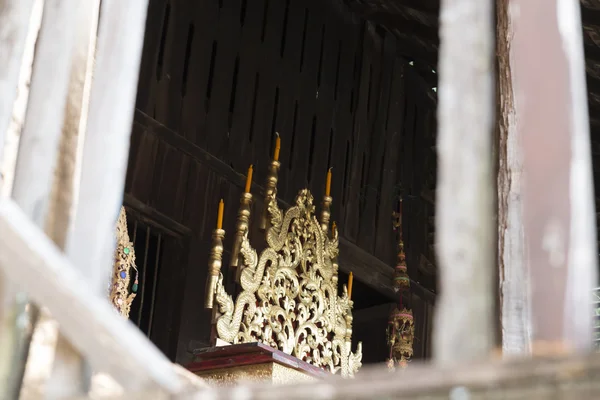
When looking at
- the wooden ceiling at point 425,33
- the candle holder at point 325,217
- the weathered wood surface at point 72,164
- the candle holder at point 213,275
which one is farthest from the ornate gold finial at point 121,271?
the wooden ceiling at point 425,33

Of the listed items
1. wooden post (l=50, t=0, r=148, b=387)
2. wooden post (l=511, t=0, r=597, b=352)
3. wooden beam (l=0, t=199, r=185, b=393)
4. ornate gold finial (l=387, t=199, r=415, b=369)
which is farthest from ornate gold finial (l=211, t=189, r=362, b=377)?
wooden post (l=511, t=0, r=597, b=352)

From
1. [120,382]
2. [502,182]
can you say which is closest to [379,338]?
[502,182]

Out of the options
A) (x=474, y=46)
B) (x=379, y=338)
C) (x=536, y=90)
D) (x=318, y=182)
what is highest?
(x=318, y=182)

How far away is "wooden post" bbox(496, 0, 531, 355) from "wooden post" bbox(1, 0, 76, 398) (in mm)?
821

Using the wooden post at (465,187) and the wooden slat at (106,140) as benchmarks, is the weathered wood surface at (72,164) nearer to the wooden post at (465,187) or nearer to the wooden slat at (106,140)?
the wooden slat at (106,140)

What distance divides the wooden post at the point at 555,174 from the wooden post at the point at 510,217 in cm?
4

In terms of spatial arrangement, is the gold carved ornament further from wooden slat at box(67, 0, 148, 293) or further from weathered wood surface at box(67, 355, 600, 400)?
weathered wood surface at box(67, 355, 600, 400)

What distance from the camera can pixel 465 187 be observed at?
147 centimetres

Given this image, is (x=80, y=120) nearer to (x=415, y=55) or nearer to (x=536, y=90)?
(x=536, y=90)

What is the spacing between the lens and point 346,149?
686 cm

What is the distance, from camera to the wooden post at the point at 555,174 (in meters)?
1.32

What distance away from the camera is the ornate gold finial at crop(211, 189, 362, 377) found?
360 cm

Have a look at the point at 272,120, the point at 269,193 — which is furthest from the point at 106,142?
the point at 272,120

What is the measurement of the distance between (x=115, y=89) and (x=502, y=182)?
78cm
